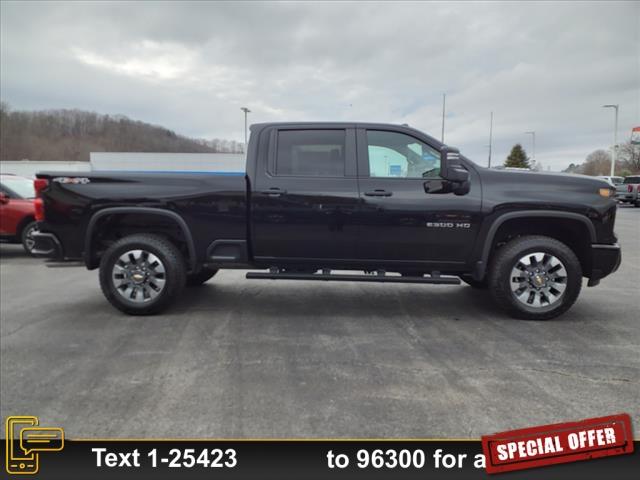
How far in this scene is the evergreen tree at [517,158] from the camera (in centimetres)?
6030

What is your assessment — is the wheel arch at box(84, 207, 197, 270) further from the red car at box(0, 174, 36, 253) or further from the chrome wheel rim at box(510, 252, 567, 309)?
the red car at box(0, 174, 36, 253)

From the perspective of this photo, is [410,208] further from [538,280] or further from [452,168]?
[538,280]

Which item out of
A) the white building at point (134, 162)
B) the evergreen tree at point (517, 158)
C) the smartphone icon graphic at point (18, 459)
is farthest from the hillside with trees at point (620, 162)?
the smartphone icon graphic at point (18, 459)

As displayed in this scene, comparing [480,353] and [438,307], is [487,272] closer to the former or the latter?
[438,307]

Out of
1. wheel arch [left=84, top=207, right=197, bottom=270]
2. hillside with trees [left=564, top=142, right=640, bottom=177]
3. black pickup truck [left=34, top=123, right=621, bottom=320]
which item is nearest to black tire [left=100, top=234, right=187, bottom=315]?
black pickup truck [left=34, top=123, right=621, bottom=320]

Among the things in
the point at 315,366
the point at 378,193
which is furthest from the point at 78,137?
the point at 315,366

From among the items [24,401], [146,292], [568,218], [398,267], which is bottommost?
[24,401]

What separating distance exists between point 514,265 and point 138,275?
12.4 ft

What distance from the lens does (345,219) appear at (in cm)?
396

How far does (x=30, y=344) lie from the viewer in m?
3.46

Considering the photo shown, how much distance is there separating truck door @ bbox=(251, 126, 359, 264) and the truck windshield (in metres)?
6.58

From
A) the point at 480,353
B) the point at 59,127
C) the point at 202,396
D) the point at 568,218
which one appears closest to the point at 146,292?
the point at 202,396

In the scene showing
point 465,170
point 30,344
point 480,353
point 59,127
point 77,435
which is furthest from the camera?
point 59,127

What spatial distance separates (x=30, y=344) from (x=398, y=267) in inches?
136
